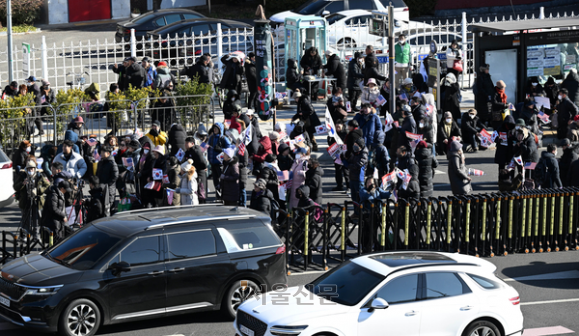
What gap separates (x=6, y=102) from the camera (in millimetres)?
21047

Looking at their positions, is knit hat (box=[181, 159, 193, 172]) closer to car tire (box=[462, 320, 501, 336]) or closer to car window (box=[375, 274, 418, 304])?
car window (box=[375, 274, 418, 304])

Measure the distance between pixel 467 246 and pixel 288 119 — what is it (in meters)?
10.9

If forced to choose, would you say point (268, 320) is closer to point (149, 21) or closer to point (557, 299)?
point (557, 299)

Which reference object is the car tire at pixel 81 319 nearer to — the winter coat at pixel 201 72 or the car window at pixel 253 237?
the car window at pixel 253 237

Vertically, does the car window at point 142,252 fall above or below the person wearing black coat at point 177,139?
below

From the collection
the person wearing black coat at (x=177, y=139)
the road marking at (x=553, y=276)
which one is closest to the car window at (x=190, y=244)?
the road marking at (x=553, y=276)

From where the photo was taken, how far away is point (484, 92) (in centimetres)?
2328

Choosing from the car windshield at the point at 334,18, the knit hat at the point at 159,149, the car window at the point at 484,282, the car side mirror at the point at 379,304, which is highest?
the car windshield at the point at 334,18

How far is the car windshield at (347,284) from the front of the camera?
10.0m

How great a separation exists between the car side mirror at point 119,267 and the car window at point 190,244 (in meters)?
0.63

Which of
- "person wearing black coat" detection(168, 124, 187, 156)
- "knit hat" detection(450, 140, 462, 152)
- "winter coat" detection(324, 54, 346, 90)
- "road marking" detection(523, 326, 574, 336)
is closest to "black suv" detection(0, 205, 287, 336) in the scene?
"road marking" detection(523, 326, 574, 336)

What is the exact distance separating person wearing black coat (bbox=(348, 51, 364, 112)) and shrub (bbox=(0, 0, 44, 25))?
23.5m

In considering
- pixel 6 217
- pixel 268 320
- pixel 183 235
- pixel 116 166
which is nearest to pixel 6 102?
pixel 6 217

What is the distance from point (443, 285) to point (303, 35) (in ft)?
58.2
